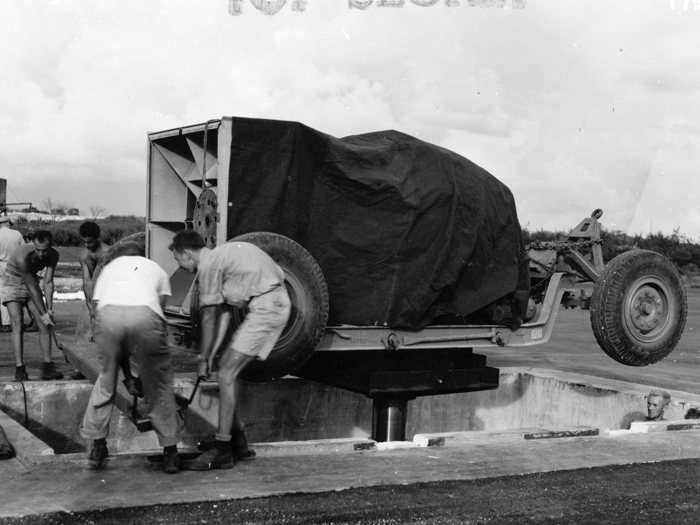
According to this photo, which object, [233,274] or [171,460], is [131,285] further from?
[171,460]

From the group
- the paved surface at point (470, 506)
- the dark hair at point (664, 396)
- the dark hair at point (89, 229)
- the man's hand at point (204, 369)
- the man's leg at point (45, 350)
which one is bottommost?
the paved surface at point (470, 506)

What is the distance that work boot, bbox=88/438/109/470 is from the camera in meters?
6.04

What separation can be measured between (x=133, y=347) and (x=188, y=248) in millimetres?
888

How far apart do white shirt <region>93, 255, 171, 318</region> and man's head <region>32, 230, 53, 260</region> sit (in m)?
4.44

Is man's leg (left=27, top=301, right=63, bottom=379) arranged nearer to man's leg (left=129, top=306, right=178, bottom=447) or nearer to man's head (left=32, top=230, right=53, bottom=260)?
man's head (left=32, top=230, right=53, bottom=260)

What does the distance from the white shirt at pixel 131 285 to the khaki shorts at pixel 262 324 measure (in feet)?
2.13

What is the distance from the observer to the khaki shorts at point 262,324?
6531 millimetres

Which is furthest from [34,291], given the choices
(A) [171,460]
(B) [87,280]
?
(A) [171,460]

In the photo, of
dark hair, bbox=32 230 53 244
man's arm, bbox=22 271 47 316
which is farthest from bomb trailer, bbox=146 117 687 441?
dark hair, bbox=32 230 53 244

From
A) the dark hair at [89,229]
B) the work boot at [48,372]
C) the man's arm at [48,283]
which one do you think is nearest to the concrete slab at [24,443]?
the work boot at [48,372]

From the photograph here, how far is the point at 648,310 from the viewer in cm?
938

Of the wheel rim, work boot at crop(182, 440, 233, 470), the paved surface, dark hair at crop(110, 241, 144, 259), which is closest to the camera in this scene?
the paved surface

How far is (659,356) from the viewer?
9422 millimetres

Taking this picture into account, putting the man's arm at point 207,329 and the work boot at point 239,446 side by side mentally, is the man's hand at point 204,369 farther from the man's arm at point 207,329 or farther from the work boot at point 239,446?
the work boot at point 239,446
